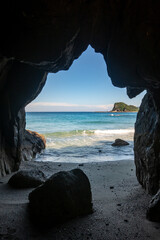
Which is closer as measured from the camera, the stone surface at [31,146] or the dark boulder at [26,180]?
the dark boulder at [26,180]

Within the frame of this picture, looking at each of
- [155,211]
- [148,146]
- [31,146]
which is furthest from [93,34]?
[31,146]

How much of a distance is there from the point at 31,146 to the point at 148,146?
7628mm

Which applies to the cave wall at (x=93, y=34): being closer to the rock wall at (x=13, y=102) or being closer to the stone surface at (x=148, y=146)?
the stone surface at (x=148, y=146)

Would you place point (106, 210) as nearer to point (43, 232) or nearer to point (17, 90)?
point (43, 232)

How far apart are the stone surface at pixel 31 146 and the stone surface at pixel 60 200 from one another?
6.49m

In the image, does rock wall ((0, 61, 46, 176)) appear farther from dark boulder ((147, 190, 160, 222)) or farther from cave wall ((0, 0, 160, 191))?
dark boulder ((147, 190, 160, 222))

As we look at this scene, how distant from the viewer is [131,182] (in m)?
5.11

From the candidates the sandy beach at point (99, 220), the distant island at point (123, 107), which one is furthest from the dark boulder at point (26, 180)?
the distant island at point (123, 107)

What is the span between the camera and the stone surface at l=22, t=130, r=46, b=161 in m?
9.00

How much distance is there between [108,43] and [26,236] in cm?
442

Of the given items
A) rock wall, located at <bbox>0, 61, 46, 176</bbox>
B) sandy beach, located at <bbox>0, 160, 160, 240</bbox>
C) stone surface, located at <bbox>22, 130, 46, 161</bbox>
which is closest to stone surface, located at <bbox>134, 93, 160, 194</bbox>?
sandy beach, located at <bbox>0, 160, 160, 240</bbox>

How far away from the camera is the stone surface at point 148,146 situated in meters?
3.61

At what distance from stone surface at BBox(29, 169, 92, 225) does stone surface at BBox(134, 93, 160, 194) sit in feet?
5.65

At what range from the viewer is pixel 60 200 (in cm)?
256
